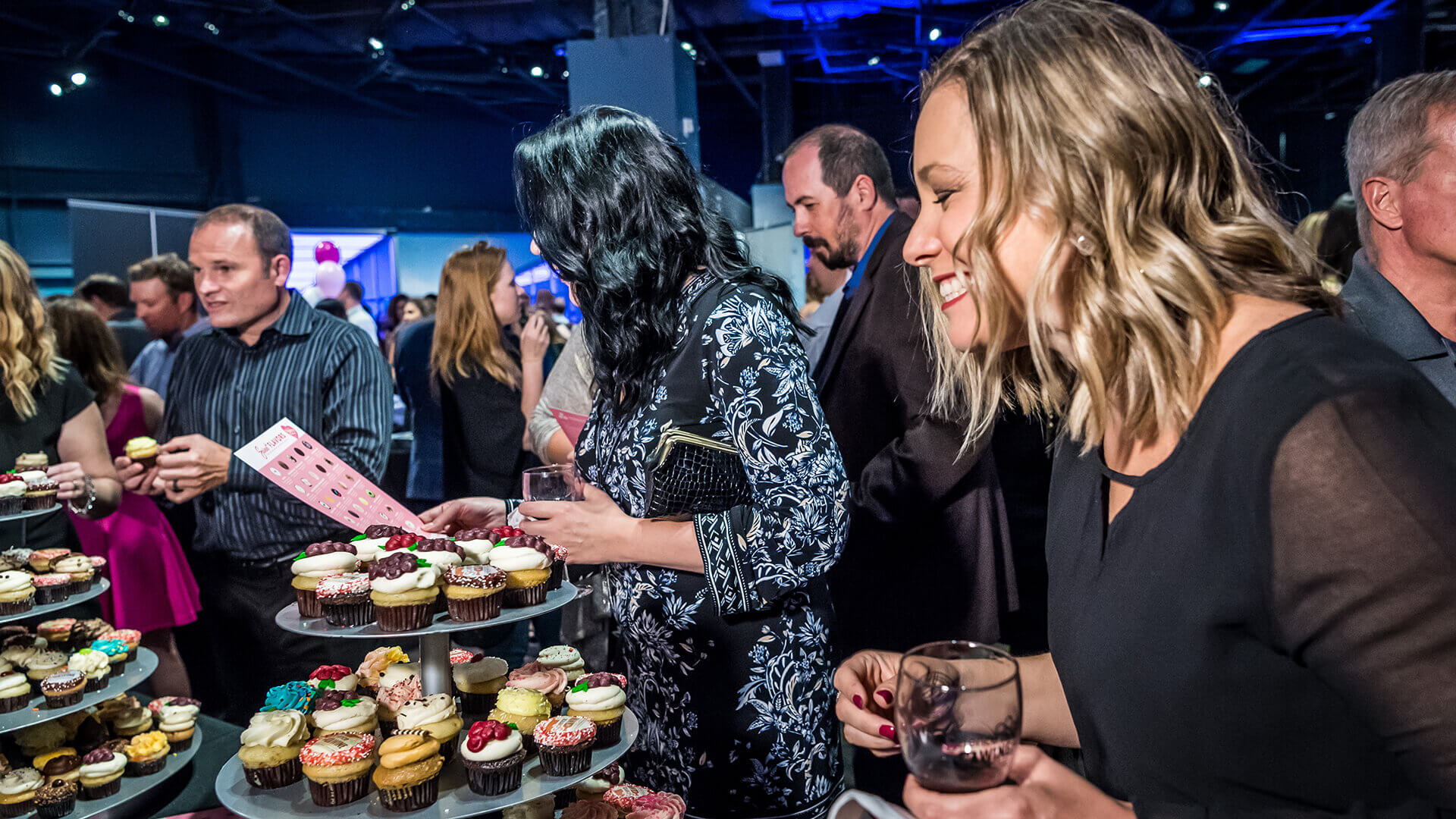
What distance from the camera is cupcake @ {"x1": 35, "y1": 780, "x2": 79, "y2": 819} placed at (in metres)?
2.36

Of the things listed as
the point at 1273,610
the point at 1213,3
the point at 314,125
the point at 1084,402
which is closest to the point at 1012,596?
the point at 1084,402

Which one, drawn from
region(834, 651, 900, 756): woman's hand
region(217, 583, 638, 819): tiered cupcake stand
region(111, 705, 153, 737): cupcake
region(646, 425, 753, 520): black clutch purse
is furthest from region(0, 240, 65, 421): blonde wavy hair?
region(834, 651, 900, 756): woman's hand

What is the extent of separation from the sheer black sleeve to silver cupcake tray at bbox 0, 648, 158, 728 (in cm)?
269

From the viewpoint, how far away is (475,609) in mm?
1654

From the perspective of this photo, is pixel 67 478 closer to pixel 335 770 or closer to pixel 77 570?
pixel 77 570

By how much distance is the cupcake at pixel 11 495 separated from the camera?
7.86ft

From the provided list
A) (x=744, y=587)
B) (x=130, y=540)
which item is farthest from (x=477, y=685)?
(x=130, y=540)

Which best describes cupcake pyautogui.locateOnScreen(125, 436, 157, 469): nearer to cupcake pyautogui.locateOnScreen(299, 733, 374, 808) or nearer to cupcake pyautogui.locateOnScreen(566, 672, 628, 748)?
cupcake pyautogui.locateOnScreen(299, 733, 374, 808)

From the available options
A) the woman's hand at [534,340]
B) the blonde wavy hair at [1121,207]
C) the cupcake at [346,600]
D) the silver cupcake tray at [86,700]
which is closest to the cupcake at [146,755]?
the silver cupcake tray at [86,700]

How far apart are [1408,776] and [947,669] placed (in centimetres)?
37

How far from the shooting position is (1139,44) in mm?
898

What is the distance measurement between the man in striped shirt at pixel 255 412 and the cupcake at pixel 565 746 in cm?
146

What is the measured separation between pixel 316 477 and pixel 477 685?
0.55m

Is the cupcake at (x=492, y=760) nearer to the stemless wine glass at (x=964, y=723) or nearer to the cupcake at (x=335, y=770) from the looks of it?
the cupcake at (x=335, y=770)
